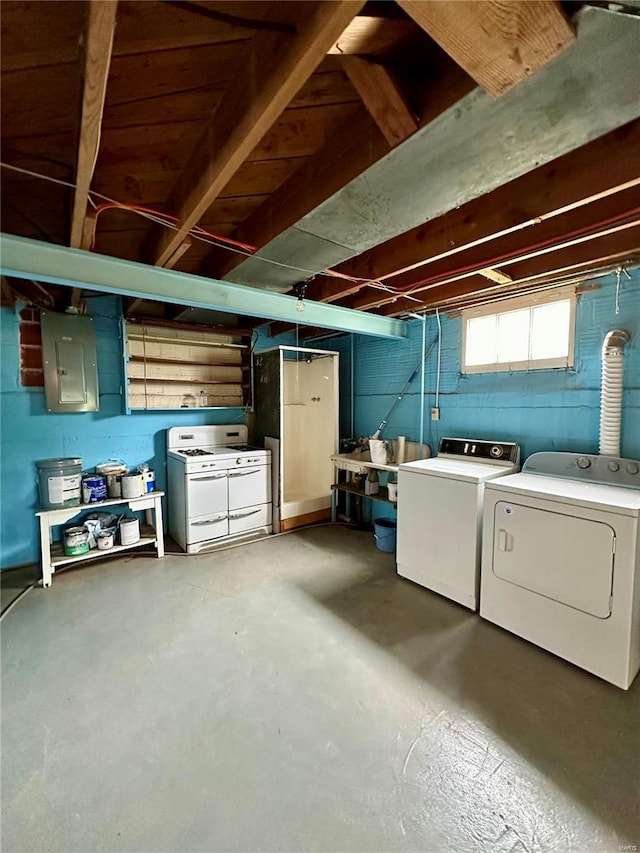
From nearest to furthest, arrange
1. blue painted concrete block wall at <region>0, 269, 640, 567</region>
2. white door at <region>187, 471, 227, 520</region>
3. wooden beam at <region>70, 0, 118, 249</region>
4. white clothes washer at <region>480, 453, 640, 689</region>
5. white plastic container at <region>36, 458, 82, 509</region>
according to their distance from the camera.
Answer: wooden beam at <region>70, 0, 118, 249</region>
white clothes washer at <region>480, 453, 640, 689</region>
blue painted concrete block wall at <region>0, 269, 640, 567</region>
white plastic container at <region>36, 458, 82, 509</region>
white door at <region>187, 471, 227, 520</region>

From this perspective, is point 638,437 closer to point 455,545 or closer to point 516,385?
point 516,385

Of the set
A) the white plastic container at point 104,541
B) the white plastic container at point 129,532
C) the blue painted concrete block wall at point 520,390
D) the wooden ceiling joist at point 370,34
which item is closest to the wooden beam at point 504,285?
the blue painted concrete block wall at point 520,390

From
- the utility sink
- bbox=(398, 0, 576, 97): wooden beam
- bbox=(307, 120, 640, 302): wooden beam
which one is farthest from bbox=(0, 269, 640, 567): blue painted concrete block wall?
bbox=(398, 0, 576, 97): wooden beam

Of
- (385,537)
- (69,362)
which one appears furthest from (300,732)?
(69,362)

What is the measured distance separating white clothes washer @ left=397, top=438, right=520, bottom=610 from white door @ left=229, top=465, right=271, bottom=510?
59.7 inches

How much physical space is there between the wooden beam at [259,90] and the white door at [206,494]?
7.77ft

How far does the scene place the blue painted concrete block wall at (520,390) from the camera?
2266mm

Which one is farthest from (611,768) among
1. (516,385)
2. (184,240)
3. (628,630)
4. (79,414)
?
(79,414)

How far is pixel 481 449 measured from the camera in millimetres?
2910

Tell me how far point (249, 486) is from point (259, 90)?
10.3 feet

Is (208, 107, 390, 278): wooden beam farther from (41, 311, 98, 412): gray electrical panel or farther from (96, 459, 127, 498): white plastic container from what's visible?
(96, 459, 127, 498): white plastic container

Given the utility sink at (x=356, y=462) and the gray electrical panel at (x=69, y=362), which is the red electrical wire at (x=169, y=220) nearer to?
the gray electrical panel at (x=69, y=362)

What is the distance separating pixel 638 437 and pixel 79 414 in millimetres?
4298

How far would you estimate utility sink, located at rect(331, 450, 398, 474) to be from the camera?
11.3 ft
